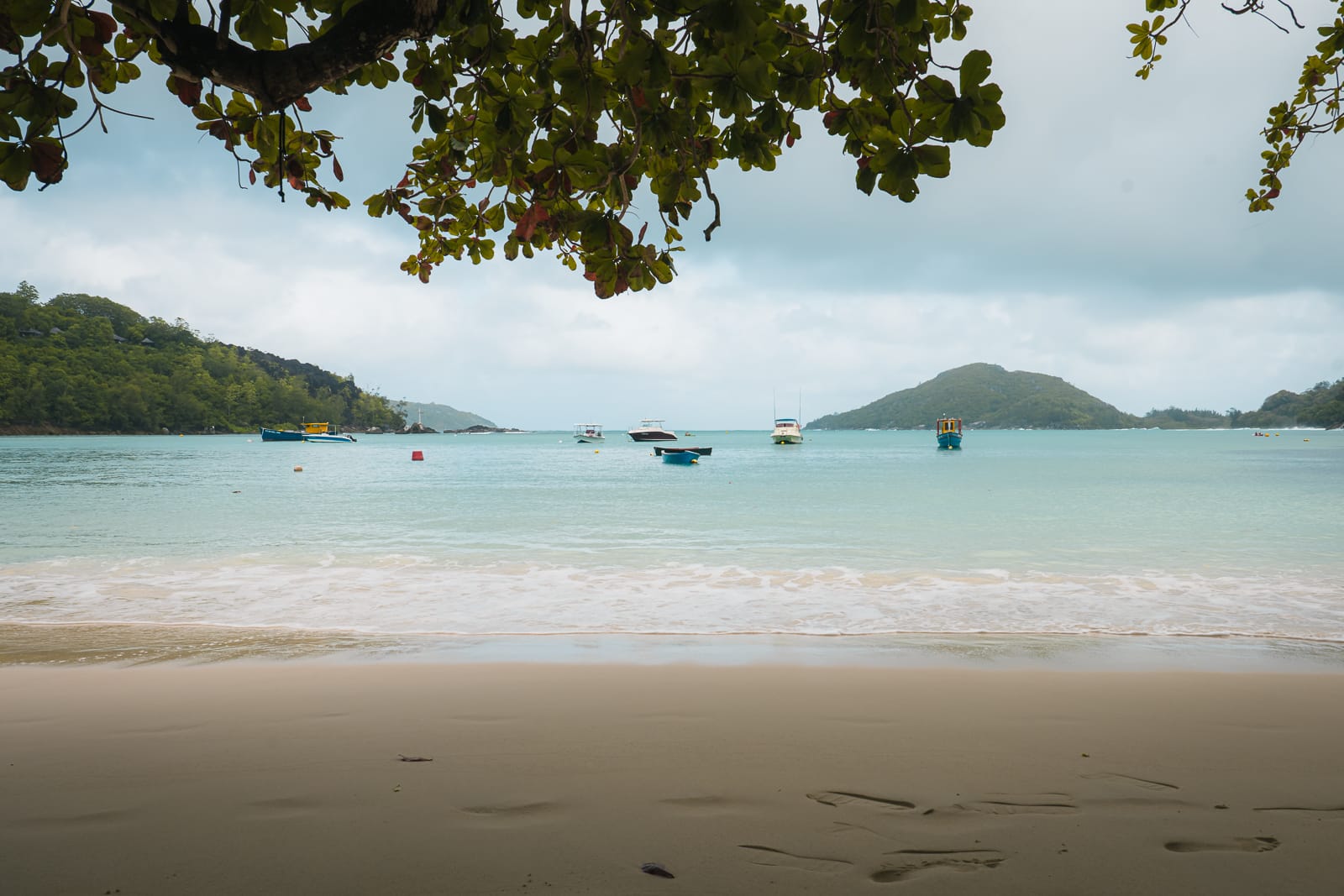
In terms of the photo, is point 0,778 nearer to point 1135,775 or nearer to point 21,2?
point 21,2

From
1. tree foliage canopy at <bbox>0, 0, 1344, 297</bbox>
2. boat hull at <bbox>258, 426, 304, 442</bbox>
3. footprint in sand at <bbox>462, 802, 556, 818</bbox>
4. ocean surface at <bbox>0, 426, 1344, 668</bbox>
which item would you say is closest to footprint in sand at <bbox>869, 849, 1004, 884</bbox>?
footprint in sand at <bbox>462, 802, 556, 818</bbox>

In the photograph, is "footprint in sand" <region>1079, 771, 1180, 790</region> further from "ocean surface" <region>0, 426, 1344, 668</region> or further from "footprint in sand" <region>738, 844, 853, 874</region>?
"ocean surface" <region>0, 426, 1344, 668</region>

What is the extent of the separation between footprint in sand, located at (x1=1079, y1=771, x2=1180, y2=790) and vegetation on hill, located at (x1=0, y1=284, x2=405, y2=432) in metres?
155

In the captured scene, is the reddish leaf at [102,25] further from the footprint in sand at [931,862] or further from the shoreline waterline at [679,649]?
the shoreline waterline at [679,649]

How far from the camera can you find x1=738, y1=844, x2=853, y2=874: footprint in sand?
228cm

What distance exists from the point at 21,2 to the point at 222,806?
9.25 feet

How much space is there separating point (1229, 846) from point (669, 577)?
8.30 meters

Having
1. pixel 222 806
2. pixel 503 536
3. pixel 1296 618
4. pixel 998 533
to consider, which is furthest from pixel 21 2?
pixel 998 533

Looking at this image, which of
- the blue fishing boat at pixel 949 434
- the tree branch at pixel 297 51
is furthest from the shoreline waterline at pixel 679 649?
the blue fishing boat at pixel 949 434

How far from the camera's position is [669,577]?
1044cm

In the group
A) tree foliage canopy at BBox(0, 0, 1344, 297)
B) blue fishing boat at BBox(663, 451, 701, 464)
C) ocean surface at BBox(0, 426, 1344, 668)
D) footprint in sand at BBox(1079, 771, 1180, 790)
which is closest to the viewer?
tree foliage canopy at BBox(0, 0, 1344, 297)

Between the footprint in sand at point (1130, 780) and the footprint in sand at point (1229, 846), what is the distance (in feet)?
1.51

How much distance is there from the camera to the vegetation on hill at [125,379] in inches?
4560

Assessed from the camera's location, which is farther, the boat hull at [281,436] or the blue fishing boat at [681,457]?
the boat hull at [281,436]
